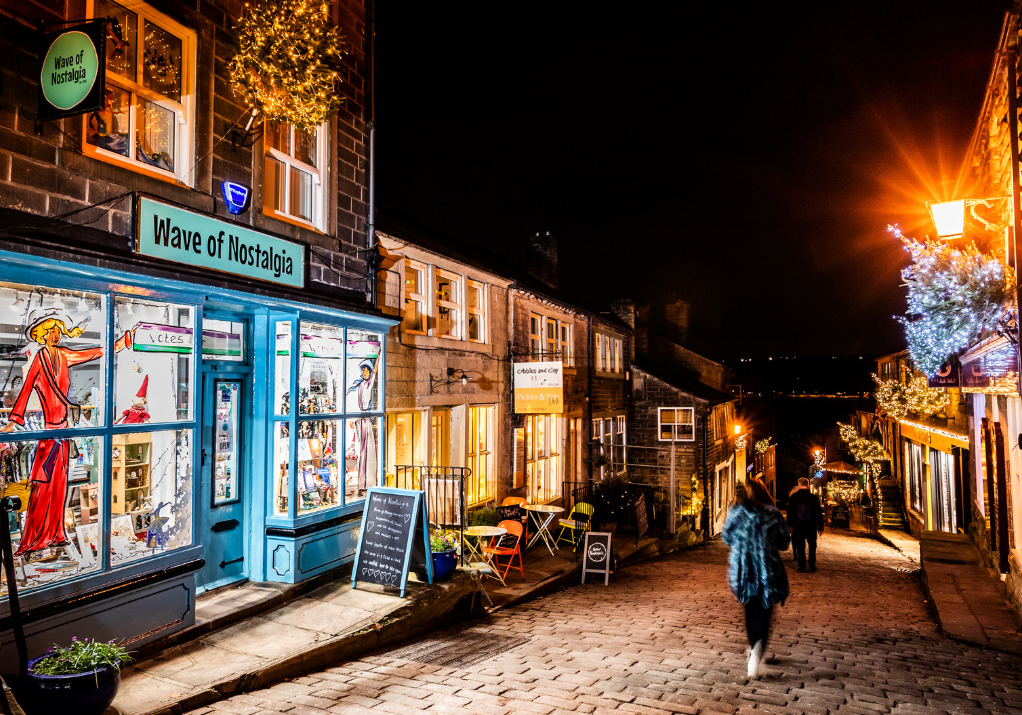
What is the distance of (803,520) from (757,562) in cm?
725

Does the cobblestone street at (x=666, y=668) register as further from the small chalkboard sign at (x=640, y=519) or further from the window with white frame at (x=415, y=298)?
the small chalkboard sign at (x=640, y=519)

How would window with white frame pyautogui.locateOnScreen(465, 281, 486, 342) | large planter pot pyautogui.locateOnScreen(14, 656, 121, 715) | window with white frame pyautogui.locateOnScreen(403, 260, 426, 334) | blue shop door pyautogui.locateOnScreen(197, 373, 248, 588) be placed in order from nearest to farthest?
large planter pot pyautogui.locateOnScreen(14, 656, 121, 715)
blue shop door pyautogui.locateOnScreen(197, 373, 248, 588)
window with white frame pyautogui.locateOnScreen(403, 260, 426, 334)
window with white frame pyautogui.locateOnScreen(465, 281, 486, 342)

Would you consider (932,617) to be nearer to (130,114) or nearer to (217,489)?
(217,489)

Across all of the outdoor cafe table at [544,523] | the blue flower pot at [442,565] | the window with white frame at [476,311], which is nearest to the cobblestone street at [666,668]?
the blue flower pot at [442,565]

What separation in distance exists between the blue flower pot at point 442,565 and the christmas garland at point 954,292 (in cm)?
664

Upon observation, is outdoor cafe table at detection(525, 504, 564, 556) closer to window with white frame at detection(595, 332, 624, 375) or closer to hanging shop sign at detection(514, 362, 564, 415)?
hanging shop sign at detection(514, 362, 564, 415)

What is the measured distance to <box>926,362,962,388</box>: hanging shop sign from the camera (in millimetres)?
10664

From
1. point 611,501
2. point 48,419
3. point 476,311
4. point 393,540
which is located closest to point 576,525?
point 611,501

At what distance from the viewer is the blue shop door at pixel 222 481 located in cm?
694

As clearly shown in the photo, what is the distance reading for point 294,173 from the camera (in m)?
7.89

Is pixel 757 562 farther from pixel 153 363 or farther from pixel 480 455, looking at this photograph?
pixel 480 455

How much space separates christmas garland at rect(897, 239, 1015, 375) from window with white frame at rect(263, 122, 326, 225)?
7514 millimetres

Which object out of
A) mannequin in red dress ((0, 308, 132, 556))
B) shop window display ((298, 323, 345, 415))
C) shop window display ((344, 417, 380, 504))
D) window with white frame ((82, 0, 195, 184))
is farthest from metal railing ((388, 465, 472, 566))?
window with white frame ((82, 0, 195, 184))

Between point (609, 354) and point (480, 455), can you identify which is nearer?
point (480, 455)
